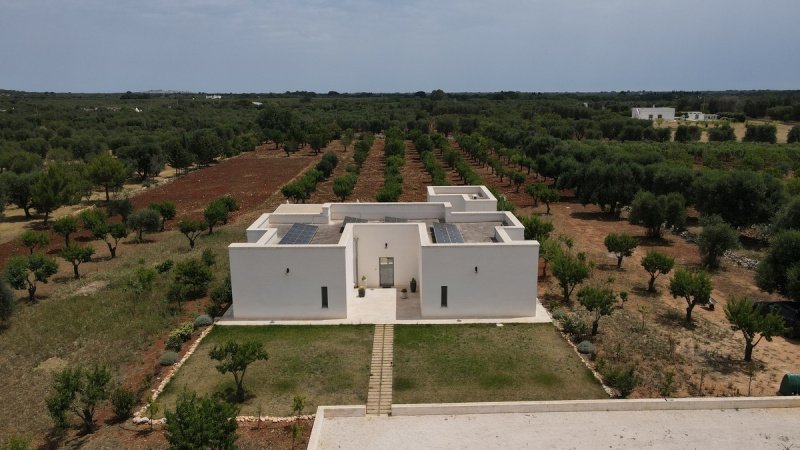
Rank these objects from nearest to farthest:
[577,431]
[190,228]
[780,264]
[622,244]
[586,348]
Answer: [577,431] < [586,348] < [780,264] < [622,244] < [190,228]

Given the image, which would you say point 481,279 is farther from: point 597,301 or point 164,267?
point 164,267

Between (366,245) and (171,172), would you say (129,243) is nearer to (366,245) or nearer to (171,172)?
(366,245)

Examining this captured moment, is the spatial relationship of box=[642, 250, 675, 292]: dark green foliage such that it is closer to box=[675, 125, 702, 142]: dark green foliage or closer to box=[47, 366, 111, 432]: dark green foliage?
box=[47, 366, 111, 432]: dark green foliage

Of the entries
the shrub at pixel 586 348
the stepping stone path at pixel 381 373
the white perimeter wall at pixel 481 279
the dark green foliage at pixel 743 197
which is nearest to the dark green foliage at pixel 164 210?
the stepping stone path at pixel 381 373

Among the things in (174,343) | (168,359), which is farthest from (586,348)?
(174,343)

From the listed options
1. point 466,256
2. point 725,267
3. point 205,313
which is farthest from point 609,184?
point 205,313

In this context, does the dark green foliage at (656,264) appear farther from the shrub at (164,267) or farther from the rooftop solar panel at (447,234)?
the shrub at (164,267)
